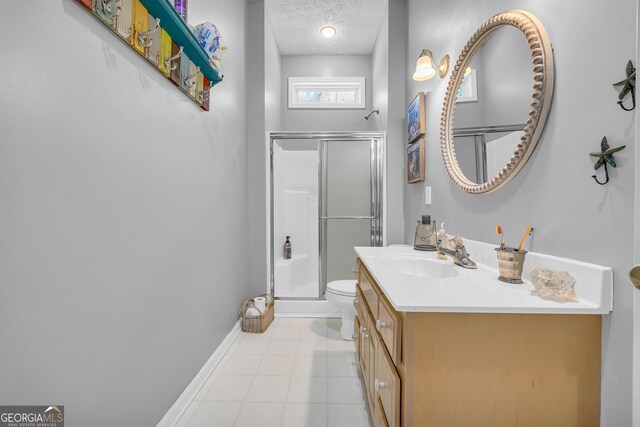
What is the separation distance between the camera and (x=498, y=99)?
112 centimetres

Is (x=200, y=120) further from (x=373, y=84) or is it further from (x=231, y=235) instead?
(x=373, y=84)

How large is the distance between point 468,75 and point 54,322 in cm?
186

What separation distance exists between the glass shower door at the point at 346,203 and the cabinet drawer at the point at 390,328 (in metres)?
1.66

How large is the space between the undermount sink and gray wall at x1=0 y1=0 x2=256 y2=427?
41.2 inches

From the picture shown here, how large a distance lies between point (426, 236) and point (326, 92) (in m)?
2.49

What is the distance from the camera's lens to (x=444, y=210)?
1.66 metres

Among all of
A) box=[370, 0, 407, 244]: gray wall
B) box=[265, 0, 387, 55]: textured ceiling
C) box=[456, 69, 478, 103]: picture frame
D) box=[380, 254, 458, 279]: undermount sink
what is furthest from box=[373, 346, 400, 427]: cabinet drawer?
box=[265, 0, 387, 55]: textured ceiling

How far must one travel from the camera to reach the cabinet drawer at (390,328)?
771 millimetres

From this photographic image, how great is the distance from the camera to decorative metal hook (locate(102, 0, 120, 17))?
82 centimetres

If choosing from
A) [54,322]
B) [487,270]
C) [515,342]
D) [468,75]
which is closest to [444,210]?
[487,270]

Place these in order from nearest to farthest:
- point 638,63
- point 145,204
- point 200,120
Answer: point 638,63 < point 145,204 < point 200,120

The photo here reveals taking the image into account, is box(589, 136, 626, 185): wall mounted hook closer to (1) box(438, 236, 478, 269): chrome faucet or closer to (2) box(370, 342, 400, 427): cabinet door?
(1) box(438, 236, 478, 269): chrome faucet

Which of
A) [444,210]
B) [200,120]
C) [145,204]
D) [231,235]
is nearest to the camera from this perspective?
[145,204]

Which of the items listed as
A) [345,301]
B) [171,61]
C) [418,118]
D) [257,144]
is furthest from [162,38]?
[345,301]
